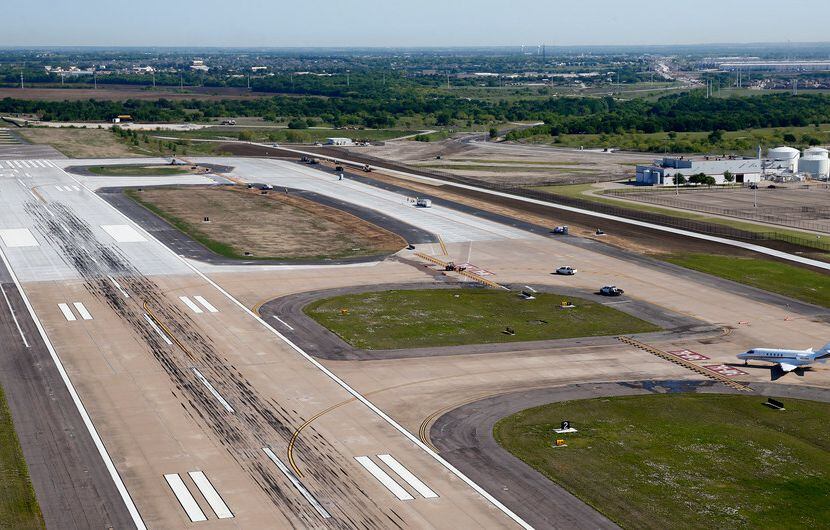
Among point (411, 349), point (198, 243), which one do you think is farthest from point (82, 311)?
point (198, 243)

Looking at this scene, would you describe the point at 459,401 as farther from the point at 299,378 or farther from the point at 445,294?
the point at 445,294

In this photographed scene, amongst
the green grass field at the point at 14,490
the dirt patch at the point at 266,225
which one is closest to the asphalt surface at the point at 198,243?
the dirt patch at the point at 266,225

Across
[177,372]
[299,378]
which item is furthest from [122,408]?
[299,378]

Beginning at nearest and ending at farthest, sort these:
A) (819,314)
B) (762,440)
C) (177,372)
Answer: (762,440)
(177,372)
(819,314)

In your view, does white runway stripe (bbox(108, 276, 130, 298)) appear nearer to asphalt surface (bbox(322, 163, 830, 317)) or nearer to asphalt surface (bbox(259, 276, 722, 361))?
asphalt surface (bbox(259, 276, 722, 361))

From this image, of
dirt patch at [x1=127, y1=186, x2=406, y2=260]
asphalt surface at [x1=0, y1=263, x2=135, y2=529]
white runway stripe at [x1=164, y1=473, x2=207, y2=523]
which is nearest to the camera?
white runway stripe at [x1=164, y1=473, x2=207, y2=523]

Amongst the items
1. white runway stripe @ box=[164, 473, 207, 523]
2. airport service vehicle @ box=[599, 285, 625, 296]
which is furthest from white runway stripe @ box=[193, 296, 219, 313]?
airport service vehicle @ box=[599, 285, 625, 296]
